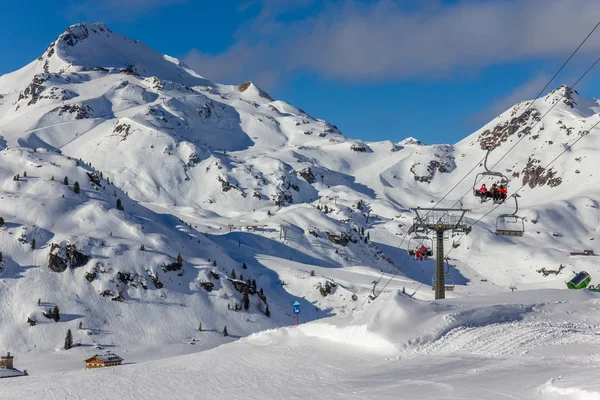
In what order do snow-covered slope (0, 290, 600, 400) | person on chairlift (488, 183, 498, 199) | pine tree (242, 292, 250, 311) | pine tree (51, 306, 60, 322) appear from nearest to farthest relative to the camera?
snow-covered slope (0, 290, 600, 400) < person on chairlift (488, 183, 498, 199) < pine tree (51, 306, 60, 322) < pine tree (242, 292, 250, 311)

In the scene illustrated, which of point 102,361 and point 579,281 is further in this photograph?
point 579,281

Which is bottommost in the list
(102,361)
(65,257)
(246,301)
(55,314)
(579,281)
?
(102,361)

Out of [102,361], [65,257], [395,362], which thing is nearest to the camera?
[395,362]

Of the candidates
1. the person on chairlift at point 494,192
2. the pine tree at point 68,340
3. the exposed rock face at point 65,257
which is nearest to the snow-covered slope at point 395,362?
the person on chairlift at point 494,192

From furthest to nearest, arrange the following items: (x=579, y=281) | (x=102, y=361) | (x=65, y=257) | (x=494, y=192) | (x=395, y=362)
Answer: (x=65, y=257), (x=579, y=281), (x=102, y=361), (x=494, y=192), (x=395, y=362)

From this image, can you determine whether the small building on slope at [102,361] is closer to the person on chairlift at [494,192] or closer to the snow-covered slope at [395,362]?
the snow-covered slope at [395,362]

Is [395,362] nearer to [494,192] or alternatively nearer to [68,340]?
[494,192]

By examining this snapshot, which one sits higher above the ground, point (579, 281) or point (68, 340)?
point (579, 281)

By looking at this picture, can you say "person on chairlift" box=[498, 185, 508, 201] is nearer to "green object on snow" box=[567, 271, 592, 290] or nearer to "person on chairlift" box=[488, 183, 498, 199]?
"person on chairlift" box=[488, 183, 498, 199]

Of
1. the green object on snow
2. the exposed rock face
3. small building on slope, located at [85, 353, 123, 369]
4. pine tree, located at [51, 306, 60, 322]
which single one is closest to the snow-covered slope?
the green object on snow

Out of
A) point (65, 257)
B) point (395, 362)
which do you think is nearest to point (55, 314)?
point (65, 257)

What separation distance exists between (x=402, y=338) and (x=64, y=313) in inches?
2555

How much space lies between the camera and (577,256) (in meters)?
166

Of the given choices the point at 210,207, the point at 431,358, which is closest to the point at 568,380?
the point at 431,358
